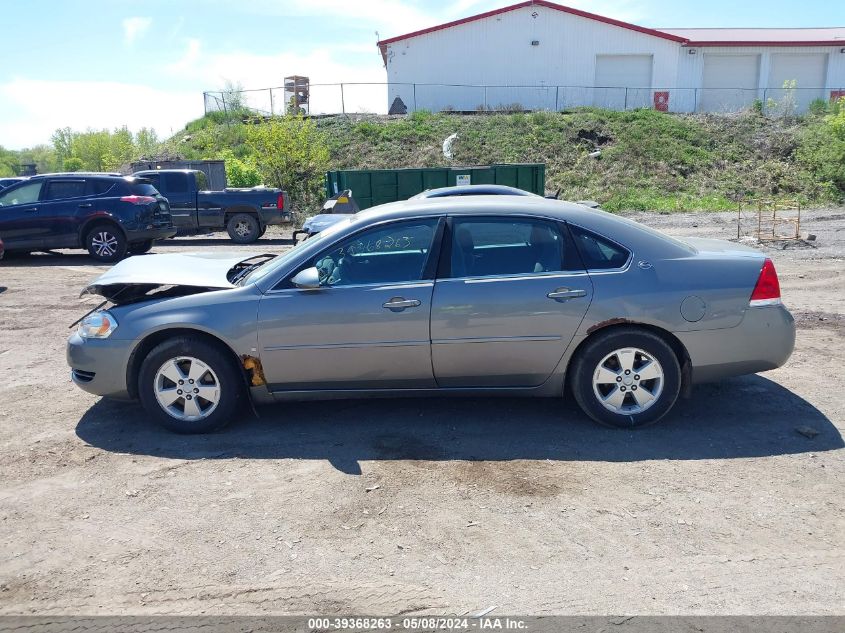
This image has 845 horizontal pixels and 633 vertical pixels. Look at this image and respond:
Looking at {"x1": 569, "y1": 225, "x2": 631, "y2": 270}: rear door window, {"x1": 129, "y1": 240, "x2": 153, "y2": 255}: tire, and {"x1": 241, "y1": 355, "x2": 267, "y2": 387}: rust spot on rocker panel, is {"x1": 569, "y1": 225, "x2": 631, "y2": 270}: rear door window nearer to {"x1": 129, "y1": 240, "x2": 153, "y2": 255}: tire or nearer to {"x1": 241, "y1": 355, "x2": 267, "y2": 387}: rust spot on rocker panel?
{"x1": 241, "y1": 355, "x2": 267, "y2": 387}: rust spot on rocker panel

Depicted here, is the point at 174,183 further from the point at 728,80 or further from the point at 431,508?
the point at 728,80

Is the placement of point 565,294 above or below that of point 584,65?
below

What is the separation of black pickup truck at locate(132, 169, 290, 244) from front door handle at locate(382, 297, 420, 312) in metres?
14.4

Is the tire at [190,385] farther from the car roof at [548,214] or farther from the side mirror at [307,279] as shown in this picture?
the car roof at [548,214]

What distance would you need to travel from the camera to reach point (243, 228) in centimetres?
1888

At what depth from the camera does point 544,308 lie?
198 inches

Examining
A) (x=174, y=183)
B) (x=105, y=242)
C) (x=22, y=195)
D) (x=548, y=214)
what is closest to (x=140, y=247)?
(x=105, y=242)

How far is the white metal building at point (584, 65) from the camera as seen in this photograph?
1539 inches

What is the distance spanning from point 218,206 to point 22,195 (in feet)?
16.2

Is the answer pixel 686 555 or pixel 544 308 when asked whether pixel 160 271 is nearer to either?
pixel 544 308

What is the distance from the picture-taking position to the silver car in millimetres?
5035

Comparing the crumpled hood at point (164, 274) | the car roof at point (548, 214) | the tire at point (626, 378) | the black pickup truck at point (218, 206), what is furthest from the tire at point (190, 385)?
the black pickup truck at point (218, 206)

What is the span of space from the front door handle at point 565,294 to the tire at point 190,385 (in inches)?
87.6

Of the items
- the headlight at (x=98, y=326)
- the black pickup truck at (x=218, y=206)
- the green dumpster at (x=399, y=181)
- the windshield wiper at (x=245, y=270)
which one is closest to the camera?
the headlight at (x=98, y=326)
